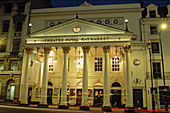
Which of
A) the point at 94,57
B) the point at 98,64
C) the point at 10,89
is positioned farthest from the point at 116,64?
the point at 10,89

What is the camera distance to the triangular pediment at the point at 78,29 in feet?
70.4

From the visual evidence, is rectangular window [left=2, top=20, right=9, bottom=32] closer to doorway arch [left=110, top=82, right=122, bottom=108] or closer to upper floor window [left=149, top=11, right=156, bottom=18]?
doorway arch [left=110, top=82, right=122, bottom=108]

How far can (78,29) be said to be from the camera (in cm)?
2200

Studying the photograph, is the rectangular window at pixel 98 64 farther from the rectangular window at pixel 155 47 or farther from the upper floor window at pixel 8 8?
the upper floor window at pixel 8 8

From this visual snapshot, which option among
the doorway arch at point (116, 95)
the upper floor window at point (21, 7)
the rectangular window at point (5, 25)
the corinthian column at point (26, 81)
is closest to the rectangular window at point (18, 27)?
the rectangular window at point (5, 25)

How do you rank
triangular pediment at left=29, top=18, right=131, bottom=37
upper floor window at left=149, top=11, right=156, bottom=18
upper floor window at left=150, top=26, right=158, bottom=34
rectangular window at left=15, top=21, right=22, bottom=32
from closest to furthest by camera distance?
triangular pediment at left=29, top=18, right=131, bottom=37, upper floor window at left=150, top=26, right=158, bottom=34, upper floor window at left=149, top=11, right=156, bottom=18, rectangular window at left=15, top=21, right=22, bottom=32

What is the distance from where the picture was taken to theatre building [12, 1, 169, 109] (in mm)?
20750

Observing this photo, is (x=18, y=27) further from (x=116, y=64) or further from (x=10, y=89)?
(x=116, y=64)

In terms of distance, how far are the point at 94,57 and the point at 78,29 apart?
689 cm

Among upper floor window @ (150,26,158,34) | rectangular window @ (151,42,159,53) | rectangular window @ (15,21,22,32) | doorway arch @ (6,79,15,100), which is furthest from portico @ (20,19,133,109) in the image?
rectangular window @ (15,21,22,32)

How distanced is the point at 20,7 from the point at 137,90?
74.1 feet

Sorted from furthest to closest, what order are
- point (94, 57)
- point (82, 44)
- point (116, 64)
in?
point (94, 57) < point (116, 64) < point (82, 44)

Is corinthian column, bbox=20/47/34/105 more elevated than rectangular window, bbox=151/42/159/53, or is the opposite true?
rectangular window, bbox=151/42/159/53

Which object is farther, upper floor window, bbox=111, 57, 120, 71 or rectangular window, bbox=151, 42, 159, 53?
upper floor window, bbox=111, 57, 120, 71
